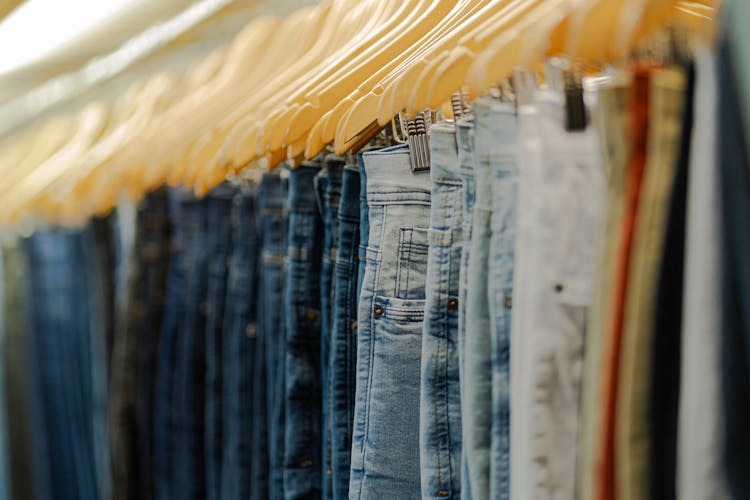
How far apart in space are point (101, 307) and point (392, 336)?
99 cm

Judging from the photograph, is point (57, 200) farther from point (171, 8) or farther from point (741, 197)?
point (741, 197)

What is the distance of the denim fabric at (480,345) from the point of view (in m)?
0.62

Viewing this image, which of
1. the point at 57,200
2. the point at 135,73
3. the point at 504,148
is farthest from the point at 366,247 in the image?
the point at 135,73

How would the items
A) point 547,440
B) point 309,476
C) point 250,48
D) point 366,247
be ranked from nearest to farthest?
point 547,440
point 366,247
point 309,476
point 250,48

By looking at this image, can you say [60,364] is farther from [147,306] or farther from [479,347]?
[479,347]

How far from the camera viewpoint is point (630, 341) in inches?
18.3

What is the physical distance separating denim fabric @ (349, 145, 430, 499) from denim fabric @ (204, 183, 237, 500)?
1.34 feet

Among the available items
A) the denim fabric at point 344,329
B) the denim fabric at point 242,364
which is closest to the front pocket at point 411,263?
the denim fabric at point 344,329

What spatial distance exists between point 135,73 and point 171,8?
0.59 meters

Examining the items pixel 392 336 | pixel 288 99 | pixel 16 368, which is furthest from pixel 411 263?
pixel 16 368

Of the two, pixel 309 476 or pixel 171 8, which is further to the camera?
pixel 171 8

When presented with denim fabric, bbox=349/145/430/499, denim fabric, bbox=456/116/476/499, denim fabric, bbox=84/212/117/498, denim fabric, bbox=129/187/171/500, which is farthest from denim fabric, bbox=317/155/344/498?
denim fabric, bbox=84/212/117/498

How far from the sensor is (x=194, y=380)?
1.19 meters

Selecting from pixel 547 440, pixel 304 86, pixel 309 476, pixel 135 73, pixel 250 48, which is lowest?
pixel 309 476
